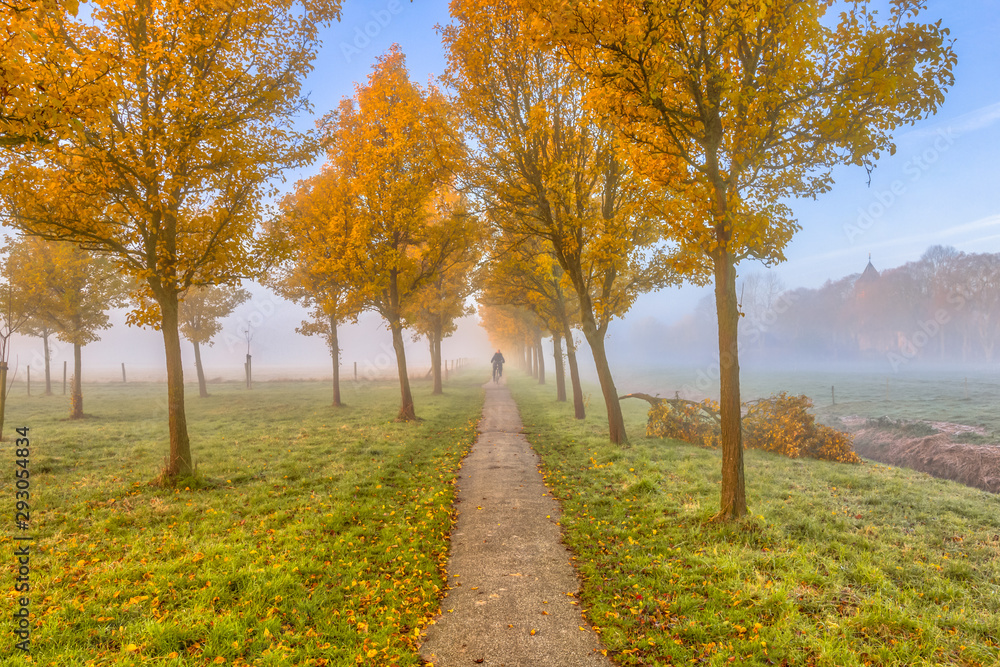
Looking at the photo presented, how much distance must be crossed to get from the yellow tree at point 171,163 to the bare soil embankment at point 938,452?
63.7 feet

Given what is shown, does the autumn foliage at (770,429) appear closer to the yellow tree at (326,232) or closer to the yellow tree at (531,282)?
the yellow tree at (531,282)

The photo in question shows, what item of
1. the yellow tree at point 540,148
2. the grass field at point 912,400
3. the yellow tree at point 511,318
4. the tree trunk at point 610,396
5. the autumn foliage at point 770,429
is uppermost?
the yellow tree at point 540,148

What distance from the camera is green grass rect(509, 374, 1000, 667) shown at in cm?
415

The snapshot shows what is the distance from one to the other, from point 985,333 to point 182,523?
87399 mm

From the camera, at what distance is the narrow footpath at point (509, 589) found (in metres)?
4.25

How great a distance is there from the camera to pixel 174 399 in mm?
9297

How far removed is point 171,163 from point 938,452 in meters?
22.4

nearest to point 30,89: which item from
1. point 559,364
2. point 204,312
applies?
point 559,364

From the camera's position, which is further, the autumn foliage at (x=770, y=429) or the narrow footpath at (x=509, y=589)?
the autumn foliage at (x=770, y=429)

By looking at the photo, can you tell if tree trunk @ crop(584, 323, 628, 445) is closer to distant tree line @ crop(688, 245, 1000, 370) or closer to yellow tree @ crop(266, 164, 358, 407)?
yellow tree @ crop(266, 164, 358, 407)

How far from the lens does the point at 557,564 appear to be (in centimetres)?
605

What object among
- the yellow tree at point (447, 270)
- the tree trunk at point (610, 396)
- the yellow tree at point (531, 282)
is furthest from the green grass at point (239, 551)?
the yellow tree at point (447, 270)

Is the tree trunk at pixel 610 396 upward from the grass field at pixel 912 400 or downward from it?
upward

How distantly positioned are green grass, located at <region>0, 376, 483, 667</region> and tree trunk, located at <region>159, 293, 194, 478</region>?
575mm
